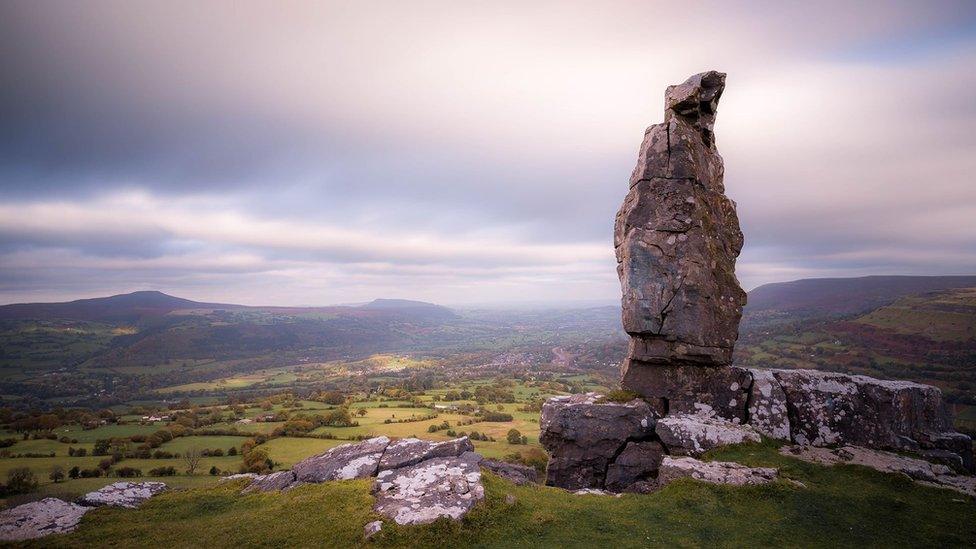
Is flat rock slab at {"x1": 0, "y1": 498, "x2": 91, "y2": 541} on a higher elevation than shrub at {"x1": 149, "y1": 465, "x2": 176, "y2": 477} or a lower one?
higher

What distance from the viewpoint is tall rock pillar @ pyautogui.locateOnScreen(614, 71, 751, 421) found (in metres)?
14.6

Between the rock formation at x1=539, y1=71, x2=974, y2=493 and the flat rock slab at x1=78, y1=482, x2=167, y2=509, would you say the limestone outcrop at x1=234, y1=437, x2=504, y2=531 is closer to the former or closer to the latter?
the flat rock slab at x1=78, y1=482, x2=167, y2=509

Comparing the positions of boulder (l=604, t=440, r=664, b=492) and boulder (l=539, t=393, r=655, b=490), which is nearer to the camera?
boulder (l=604, t=440, r=664, b=492)

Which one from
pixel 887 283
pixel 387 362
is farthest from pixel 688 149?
pixel 887 283

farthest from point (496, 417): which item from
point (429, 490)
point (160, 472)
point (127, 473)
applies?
point (429, 490)

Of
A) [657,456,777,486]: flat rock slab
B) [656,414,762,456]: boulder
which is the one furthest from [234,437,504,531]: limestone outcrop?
[656,414,762,456]: boulder

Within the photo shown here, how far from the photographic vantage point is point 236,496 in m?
10.2

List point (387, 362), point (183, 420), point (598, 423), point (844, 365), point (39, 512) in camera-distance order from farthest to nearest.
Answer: point (387, 362) < point (844, 365) < point (183, 420) < point (598, 423) < point (39, 512)

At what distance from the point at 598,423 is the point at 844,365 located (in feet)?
Answer: 254

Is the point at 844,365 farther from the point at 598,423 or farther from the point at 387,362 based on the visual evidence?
the point at 387,362

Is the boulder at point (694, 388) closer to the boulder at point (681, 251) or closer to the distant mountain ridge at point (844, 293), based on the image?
the boulder at point (681, 251)

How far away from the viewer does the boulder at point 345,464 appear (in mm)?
10508

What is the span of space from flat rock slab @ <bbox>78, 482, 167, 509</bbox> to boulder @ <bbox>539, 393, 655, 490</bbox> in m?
12.5

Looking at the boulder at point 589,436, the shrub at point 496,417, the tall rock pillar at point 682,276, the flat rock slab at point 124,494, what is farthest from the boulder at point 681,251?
the shrub at point 496,417
